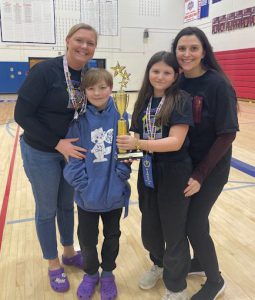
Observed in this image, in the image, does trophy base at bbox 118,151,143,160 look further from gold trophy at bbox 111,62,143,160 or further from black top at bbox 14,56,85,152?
black top at bbox 14,56,85,152

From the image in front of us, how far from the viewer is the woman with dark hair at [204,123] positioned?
56.2 inches

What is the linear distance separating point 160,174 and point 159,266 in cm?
72

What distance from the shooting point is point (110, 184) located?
1.59 m

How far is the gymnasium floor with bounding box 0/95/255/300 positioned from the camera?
185cm

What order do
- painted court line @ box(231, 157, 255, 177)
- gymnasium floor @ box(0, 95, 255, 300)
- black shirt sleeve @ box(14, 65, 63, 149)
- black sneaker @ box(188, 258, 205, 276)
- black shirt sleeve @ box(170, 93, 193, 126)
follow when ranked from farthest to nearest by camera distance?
painted court line @ box(231, 157, 255, 177) → black sneaker @ box(188, 258, 205, 276) → gymnasium floor @ box(0, 95, 255, 300) → black shirt sleeve @ box(14, 65, 63, 149) → black shirt sleeve @ box(170, 93, 193, 126)

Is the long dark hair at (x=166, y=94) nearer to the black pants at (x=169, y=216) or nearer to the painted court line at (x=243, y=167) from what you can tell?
the black pants at (x=169, y=216)

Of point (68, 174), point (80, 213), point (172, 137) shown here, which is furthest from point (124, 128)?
point (80, 213)

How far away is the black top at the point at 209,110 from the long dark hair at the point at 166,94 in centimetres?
10

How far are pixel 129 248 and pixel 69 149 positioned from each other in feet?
3.56

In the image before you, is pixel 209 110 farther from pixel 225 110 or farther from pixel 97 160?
pixel 97 160

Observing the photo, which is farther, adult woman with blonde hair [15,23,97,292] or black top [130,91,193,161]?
adult woman with blonde hair [15,23,97,292]

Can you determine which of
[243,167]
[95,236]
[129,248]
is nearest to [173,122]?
[95,236]

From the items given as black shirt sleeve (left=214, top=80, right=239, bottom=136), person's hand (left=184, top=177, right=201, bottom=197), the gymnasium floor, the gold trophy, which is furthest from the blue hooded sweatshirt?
the gymnasium floor

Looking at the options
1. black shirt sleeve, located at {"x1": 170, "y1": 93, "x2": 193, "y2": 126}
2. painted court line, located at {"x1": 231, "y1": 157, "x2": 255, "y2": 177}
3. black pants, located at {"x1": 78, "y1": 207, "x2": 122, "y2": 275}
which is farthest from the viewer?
painted court line, located at {"x1": 231, "y1": 157, "x2": 255, "y2": 177}
